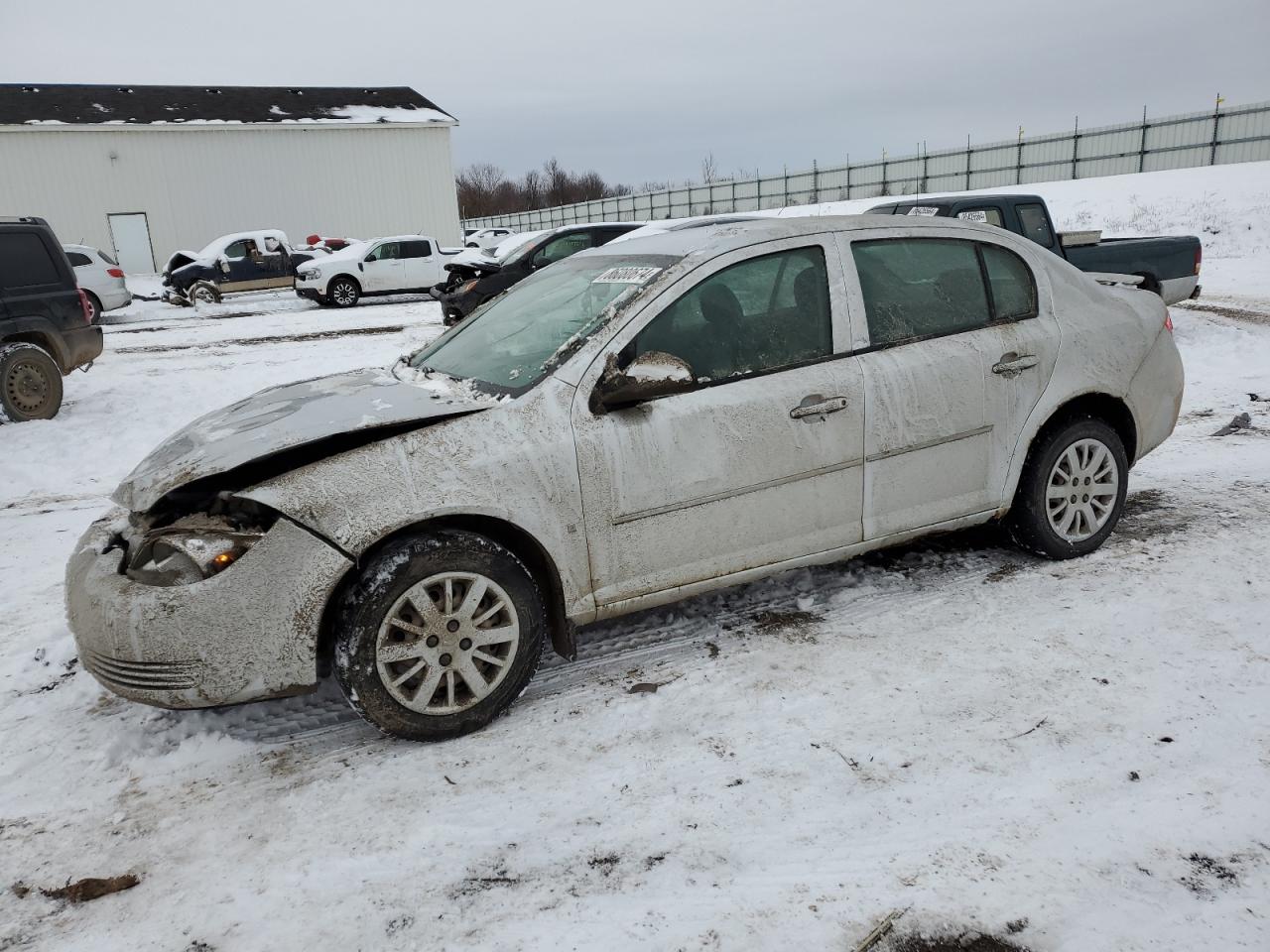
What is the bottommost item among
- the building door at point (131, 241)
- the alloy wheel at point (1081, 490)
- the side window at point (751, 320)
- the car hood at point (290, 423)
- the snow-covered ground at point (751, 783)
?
the snow-covered ground at point (751, 783)

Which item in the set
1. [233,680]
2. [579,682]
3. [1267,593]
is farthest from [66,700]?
[1267,593]

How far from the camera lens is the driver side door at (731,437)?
3.26 m

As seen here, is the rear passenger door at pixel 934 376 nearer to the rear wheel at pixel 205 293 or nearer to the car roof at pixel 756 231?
the car roof at pixel 756 231

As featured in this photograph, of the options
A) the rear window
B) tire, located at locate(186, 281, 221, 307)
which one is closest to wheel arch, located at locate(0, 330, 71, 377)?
the rear window

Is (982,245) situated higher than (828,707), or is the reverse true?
(982,245)

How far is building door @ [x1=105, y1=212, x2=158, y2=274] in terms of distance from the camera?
31141 mm

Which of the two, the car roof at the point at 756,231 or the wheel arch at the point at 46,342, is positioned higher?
the car roof at the point at 756,231

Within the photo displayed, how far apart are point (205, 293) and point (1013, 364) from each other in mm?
22224

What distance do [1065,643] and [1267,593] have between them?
3.58 ft

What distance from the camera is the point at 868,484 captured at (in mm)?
3727

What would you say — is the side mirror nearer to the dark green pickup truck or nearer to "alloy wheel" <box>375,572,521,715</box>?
"alloy wheel" <box>375,572,521,715</box>

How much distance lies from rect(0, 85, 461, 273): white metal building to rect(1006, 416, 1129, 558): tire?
33855 mm

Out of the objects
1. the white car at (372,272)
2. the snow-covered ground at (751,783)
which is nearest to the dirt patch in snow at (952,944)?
the snow-covered ground at (751,783)

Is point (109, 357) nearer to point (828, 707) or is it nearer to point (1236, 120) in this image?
point (828, 707)
